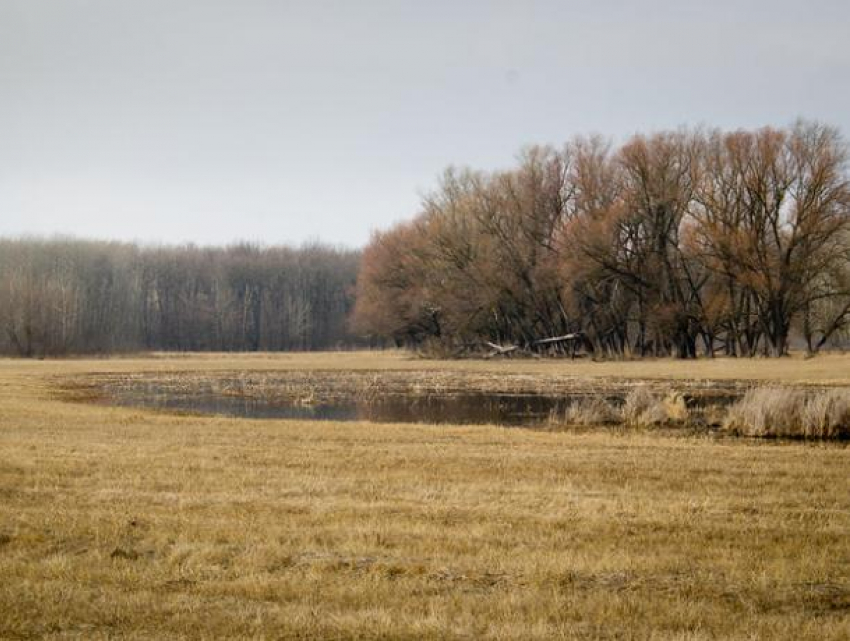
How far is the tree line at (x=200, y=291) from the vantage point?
4572 inches

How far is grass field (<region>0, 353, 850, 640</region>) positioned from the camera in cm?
737

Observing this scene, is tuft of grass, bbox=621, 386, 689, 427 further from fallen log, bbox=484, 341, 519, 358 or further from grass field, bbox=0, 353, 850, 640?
fallen log, bbox=484, 341, 519, 358

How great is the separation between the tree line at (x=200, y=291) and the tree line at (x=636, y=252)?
98.9 feet


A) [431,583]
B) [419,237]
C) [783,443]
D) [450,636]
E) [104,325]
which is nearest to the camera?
[450,636]

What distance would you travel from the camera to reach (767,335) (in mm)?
63906

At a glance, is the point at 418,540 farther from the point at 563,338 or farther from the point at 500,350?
the point at 500,350

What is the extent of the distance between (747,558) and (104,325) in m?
106

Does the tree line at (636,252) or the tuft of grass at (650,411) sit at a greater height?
the tree line at (636,252)

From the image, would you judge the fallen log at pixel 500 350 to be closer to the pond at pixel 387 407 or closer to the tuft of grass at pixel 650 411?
the pond at pixel 387 407

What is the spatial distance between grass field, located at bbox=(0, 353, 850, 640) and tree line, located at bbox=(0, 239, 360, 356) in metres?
89.8

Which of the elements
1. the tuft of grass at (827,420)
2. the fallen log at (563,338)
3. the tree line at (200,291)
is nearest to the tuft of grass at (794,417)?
the tuft of grass at (827,420)

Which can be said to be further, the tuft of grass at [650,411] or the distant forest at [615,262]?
the distant forest at [615,262]

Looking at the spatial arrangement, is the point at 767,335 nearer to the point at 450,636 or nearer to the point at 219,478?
the point at 219,478

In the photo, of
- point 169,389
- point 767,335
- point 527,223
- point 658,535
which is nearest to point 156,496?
point 658,535
